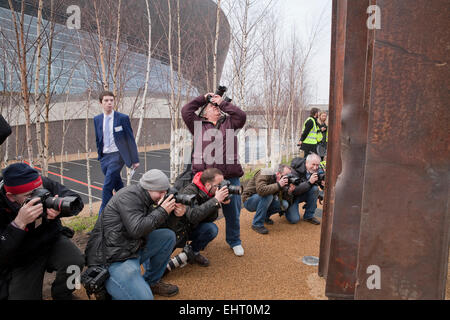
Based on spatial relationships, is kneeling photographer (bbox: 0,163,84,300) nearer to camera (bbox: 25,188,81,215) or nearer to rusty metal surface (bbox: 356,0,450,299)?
camera (bbox: 25,188,81,215)

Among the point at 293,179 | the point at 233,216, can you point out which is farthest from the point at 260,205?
the point at 233,216

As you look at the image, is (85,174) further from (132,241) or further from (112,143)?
(132,241)

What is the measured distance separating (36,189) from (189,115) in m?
1.81

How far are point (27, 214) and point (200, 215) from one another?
1.44 metres

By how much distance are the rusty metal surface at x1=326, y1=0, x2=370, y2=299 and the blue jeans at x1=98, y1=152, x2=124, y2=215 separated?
3024mm

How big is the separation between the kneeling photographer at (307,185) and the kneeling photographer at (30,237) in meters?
3.03

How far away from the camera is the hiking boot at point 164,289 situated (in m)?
2.57

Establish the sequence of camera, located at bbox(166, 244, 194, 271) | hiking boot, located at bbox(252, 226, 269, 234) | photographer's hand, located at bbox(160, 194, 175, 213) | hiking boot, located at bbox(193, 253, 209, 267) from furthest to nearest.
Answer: hiking boot, located at bbox(252, 226, 269, 234), hiking boot, located at bbox(193, 253, 209, 267), camera, located at bbox(166, 244, 194, 271), photographer's hand, located at bbox(160, 194, 175, 213)

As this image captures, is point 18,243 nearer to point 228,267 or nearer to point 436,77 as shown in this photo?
point 228,267

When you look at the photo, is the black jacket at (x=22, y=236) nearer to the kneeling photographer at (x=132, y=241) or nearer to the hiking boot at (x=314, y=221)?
the kneeling photographer at (x=132, y=241)

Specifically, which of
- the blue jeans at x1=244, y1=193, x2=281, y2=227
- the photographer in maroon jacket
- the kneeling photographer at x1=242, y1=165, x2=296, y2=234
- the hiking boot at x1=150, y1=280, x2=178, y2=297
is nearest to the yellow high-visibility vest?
the kneeling photographer at x1=242, y1=165, x2=296, y2=234

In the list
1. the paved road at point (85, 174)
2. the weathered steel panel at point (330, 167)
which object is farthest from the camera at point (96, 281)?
the paved road at point (85, 174)

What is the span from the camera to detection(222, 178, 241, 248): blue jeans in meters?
3.38

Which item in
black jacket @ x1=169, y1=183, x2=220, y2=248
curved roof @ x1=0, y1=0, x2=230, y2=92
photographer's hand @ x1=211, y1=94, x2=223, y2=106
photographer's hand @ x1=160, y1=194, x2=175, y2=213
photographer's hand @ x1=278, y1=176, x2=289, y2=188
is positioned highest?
curved roof @ x1=0, y1=0, x2=230, y2=92
